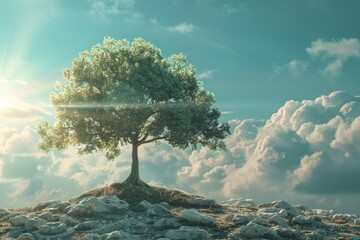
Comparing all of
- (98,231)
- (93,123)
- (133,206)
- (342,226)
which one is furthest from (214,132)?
(98,231)

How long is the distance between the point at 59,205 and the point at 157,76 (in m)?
16.6

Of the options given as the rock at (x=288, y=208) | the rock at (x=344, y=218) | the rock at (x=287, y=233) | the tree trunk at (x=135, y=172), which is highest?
the tree trunk at (x=135, y=172)

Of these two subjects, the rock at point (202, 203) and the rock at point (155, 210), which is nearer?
the rock at point (155, 210)

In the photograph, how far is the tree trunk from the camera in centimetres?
5281

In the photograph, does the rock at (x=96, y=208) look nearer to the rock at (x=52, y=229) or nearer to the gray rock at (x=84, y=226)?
the gray rock at (x=84, y=226)

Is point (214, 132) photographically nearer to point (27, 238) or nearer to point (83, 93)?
point (83, 93)

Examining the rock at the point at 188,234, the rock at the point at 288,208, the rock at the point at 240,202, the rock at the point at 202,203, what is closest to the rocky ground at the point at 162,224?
the rock at the point at 188,234

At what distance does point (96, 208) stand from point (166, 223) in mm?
6544

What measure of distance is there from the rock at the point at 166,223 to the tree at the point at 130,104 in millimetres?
16939

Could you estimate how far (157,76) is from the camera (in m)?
50.1

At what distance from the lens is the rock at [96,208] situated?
1395 inches

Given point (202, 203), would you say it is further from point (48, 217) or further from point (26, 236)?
point (26, 236)

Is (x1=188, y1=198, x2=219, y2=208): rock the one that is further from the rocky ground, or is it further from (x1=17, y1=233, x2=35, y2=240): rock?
(x1=17, y1=233, x2=35, y2=240): rock

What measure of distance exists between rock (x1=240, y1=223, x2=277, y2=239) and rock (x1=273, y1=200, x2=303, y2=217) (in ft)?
29.3
